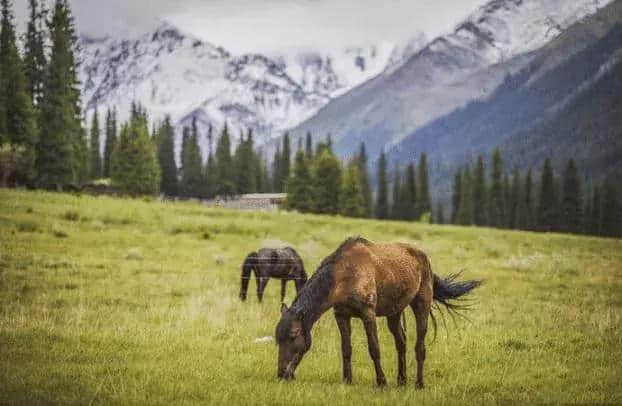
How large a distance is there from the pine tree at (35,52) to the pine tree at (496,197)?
80.2 meters

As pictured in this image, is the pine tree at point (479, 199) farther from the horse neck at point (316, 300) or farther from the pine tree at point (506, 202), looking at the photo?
the horse neck at point (316, 300)

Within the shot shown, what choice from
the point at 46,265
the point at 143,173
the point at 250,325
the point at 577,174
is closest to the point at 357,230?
the point at 46,265

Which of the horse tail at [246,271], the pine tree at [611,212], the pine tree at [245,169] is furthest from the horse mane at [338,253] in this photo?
the pine tree at [245,169]

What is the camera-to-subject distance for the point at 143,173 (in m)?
82.2

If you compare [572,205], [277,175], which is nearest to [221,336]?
[572,205]

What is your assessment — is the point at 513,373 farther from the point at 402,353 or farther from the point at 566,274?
the point at 566,274

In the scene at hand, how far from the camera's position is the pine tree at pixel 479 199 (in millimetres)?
111188

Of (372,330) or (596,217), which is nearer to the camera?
(372,330)

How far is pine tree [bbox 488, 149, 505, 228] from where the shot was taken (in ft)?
360

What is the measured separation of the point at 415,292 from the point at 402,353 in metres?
1.05

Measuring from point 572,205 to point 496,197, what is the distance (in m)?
22.0

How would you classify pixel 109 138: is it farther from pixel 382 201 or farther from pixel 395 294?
pixel 395 294

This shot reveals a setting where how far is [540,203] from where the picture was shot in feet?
314

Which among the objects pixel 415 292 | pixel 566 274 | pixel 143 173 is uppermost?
pixel 143 173
